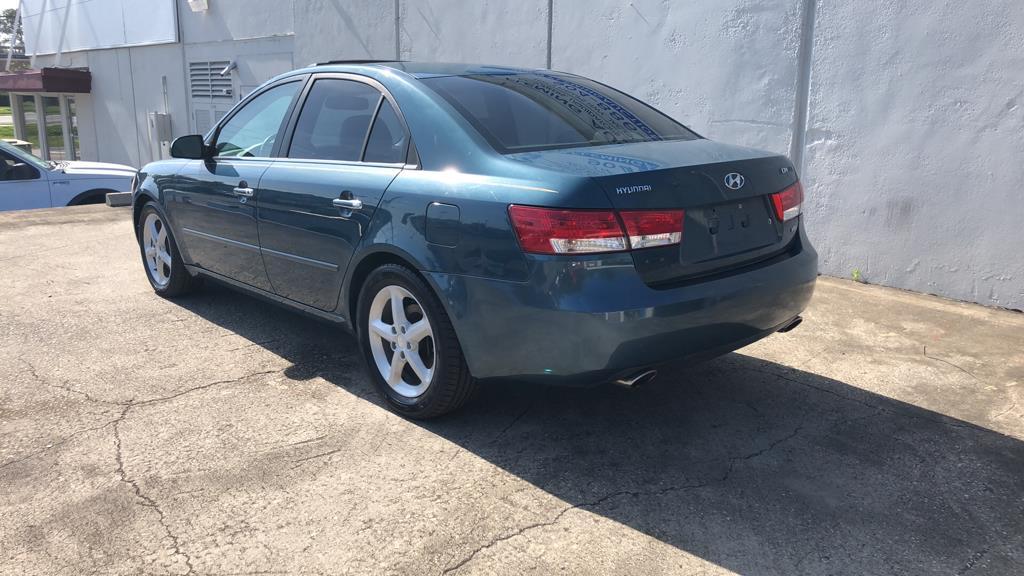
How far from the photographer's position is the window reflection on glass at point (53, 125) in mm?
23344

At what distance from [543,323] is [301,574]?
1199mm

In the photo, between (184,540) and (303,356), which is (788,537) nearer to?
(184,540)

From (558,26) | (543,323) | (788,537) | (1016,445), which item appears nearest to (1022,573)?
(788,537)

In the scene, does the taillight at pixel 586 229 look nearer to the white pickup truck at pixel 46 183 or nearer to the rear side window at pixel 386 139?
the rear side window at pixel 386 139

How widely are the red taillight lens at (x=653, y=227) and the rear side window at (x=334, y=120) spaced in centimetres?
160

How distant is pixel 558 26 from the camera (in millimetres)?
8070

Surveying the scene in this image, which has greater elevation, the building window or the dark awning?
the dark awning

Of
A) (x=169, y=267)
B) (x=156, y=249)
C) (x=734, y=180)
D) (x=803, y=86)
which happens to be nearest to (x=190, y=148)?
(x=169, y=267)

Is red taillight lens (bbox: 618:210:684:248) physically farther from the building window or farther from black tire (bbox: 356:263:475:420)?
the building window

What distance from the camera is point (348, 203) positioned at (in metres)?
3.80

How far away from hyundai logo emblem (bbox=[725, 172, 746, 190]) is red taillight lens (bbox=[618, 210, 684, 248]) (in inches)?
13.0

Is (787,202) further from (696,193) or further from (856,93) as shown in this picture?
(856,93)

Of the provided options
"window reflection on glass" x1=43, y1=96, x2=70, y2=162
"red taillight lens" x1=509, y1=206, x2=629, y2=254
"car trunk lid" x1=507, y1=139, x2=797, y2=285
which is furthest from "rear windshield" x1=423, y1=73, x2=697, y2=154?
"window reflection on glass" x1=43, y1=96, x2=70, y2=162

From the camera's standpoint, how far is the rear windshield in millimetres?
3561
